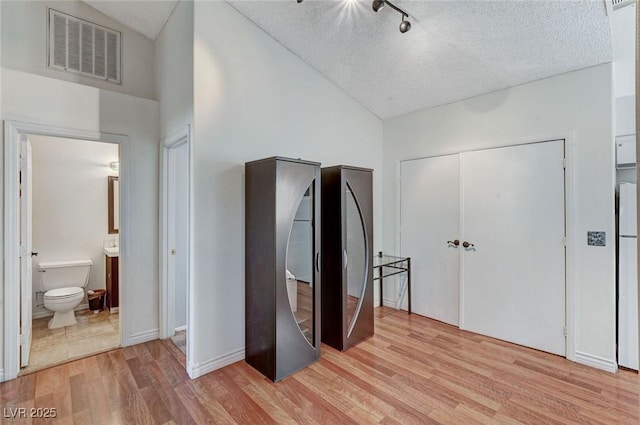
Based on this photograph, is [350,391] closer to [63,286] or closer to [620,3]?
[620,3]

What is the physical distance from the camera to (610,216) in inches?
101

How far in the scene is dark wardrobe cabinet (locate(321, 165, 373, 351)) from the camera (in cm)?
298

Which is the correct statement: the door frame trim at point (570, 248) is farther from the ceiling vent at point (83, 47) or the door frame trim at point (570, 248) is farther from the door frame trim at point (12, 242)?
the door frame trim at point (12, 242)

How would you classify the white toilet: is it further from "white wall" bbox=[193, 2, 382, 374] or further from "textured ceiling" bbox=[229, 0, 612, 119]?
"textured ceiling" bbox=[229, 0, 612, 119]

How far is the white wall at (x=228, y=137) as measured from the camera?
254 cm

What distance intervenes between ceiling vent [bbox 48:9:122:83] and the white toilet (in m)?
2.45

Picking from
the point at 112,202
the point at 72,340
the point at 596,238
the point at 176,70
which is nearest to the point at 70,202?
the point at 112,202

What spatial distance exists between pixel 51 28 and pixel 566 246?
532 centimetres

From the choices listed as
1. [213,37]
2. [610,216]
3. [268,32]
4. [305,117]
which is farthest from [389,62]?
[610,216]

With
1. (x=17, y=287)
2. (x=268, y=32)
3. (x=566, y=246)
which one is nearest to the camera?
(x=17, y=287)

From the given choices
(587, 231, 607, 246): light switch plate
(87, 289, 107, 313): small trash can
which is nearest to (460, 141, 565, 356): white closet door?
(587, 231, 607, 246): light switch plate

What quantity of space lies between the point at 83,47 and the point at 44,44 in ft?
0.98

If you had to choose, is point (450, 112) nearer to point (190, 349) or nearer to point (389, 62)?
point (389, 62)

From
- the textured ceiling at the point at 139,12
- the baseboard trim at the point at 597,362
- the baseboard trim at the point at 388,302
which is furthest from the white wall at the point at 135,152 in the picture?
the baseboard trim at the point at 597,362
